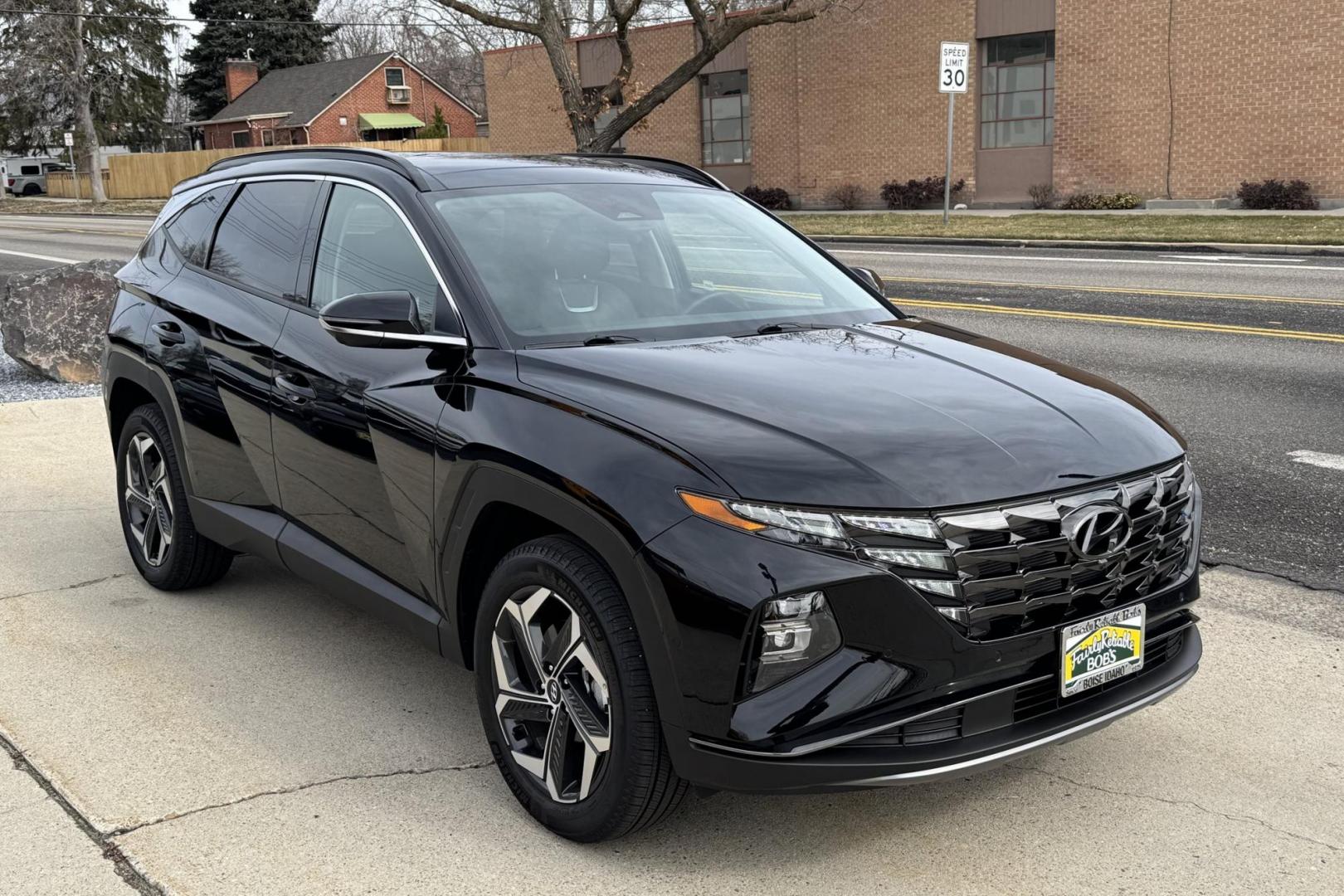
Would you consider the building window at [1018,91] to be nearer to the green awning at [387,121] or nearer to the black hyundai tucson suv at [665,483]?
the black hyundai tucson suv at [665,483]

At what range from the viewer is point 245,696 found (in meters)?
4.39

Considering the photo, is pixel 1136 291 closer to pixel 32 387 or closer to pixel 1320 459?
pixel 1320 459

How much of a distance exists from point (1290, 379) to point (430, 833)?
26.0 ft

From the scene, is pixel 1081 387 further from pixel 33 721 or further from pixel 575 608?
pixel 33 721

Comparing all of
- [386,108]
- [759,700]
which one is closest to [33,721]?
[759,700]

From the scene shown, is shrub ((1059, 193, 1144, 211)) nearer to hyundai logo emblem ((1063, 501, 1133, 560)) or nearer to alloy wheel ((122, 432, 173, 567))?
alloy wheel ((122, 432, 173, 567))

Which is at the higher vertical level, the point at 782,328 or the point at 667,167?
the point at 667,167

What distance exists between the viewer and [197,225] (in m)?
5.31

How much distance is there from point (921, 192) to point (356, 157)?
29.5 m

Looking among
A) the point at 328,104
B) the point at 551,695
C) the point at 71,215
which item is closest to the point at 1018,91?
the point at 551,695

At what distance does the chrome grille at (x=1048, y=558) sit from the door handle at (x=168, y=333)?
10.9 feet

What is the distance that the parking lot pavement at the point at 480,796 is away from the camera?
10.5 ft

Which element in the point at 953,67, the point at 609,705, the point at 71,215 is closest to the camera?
the point at 609,705

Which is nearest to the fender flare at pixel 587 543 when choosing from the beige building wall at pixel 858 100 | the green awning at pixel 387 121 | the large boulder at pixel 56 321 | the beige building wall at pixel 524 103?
the large boulder at pixel 56 321
